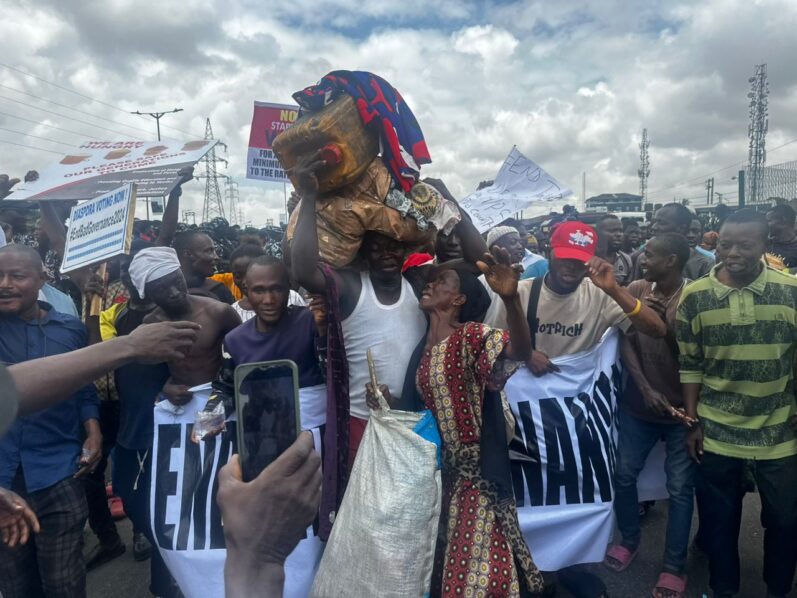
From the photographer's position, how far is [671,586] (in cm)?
308

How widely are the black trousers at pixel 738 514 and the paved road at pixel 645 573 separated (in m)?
0.28

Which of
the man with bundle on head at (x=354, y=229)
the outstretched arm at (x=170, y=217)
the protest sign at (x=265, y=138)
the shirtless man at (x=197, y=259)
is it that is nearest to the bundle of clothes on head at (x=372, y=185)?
the man with bundle on head at (x=354, y=229)

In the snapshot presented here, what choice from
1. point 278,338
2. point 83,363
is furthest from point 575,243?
point 83,363

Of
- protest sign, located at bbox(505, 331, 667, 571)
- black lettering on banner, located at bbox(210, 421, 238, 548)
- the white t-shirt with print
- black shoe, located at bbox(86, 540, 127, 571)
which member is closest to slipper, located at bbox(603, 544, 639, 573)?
protest sign, located at bbox(505, 331, 667, 571)

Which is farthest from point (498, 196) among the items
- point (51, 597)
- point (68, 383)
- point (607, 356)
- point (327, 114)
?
point (51, 597)

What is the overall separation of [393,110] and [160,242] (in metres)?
2.35

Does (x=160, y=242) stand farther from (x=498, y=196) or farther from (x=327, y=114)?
(x=498, y=196)

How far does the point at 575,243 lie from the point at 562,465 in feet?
3.92

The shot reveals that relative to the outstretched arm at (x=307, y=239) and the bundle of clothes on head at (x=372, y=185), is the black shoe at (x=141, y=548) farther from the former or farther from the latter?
the bundle of clothes on head at (x=372, y=185)

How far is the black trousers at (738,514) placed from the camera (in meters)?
2.79

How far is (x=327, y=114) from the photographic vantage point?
261 cm

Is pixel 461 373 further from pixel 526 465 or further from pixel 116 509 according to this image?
pixel 116 509

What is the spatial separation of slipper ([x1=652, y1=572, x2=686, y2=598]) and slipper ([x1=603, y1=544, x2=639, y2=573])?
A: 0.25 m

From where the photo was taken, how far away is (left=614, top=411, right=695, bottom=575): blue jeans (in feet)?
10.3
